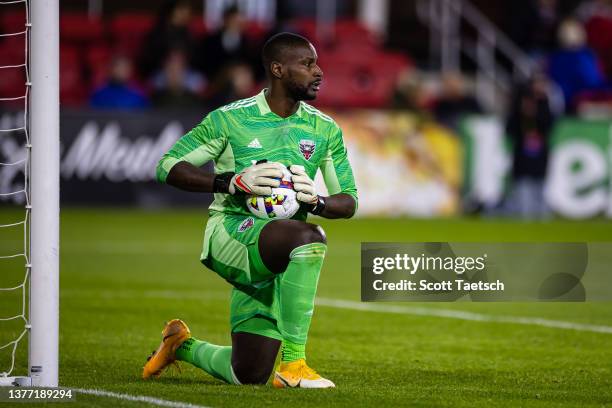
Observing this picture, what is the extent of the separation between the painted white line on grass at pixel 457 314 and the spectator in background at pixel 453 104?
9124 millimetres

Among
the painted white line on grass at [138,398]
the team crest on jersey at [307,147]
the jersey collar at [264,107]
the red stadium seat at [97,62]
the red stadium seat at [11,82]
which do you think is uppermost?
the red stadium seat at [97,62]

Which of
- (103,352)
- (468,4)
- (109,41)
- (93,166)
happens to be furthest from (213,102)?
(103,352)

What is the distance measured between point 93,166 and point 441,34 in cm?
747

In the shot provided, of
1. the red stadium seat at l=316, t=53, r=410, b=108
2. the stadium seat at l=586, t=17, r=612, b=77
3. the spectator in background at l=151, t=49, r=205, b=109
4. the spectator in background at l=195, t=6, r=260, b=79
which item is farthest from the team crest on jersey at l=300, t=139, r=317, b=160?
the stadium seat at l=586, t=17, r=612, b=77

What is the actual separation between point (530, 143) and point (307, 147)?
13161 millimetres

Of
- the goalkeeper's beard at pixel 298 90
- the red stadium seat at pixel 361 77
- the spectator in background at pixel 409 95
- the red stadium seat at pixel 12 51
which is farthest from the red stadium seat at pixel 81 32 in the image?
the goalkeeper's beard at pixel 298 90

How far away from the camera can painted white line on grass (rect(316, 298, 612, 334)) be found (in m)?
9.60

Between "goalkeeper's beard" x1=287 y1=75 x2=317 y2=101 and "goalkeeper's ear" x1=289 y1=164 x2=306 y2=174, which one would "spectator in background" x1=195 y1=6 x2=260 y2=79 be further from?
"goalkeeper's ear" x1=289 y1=164 x2=306 y2=174

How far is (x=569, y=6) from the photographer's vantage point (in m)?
25.4

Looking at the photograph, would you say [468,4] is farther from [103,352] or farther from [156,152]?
[103,352]

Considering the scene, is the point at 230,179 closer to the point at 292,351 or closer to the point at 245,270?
the point at 245,270

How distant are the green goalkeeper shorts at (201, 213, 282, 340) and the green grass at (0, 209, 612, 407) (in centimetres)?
36

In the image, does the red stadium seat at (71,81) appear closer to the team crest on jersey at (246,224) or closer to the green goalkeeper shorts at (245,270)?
the green goalkeeper shorts at (245,270)

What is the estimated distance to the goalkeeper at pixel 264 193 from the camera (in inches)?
247
